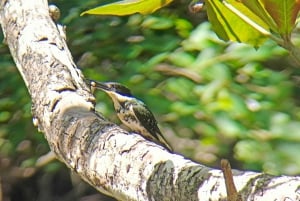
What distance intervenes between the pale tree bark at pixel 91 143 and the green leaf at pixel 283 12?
0.37 ft

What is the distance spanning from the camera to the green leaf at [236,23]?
72 cm

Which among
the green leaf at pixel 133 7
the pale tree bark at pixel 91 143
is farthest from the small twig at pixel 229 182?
the green leaf at pixel 133 7

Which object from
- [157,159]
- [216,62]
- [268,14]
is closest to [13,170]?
[216,62]

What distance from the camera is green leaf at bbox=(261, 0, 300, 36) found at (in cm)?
66

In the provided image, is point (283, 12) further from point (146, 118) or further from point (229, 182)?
point (146, 118)

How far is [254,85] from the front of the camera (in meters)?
2.21

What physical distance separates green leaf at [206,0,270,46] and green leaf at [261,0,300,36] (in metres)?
0.04

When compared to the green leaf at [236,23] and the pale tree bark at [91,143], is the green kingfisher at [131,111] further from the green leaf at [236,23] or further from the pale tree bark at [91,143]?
the green leaf at [236,23]

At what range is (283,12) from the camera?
25.9 inches

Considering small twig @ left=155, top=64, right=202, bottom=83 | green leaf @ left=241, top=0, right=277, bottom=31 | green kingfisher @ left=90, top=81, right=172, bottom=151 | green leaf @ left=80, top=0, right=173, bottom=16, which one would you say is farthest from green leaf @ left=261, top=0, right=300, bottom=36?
small twig @ left=155, top=64, right=202, bottom=83

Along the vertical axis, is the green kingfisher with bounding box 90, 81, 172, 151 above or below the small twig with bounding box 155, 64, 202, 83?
above

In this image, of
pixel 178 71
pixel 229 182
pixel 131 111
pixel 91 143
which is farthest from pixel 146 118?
pixel 229 182

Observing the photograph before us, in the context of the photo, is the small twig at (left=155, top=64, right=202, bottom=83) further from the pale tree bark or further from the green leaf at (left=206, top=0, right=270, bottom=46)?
the green leaf at (left=206, top=0, right=270, bottom=46)

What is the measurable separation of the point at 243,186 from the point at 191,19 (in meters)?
1.79
